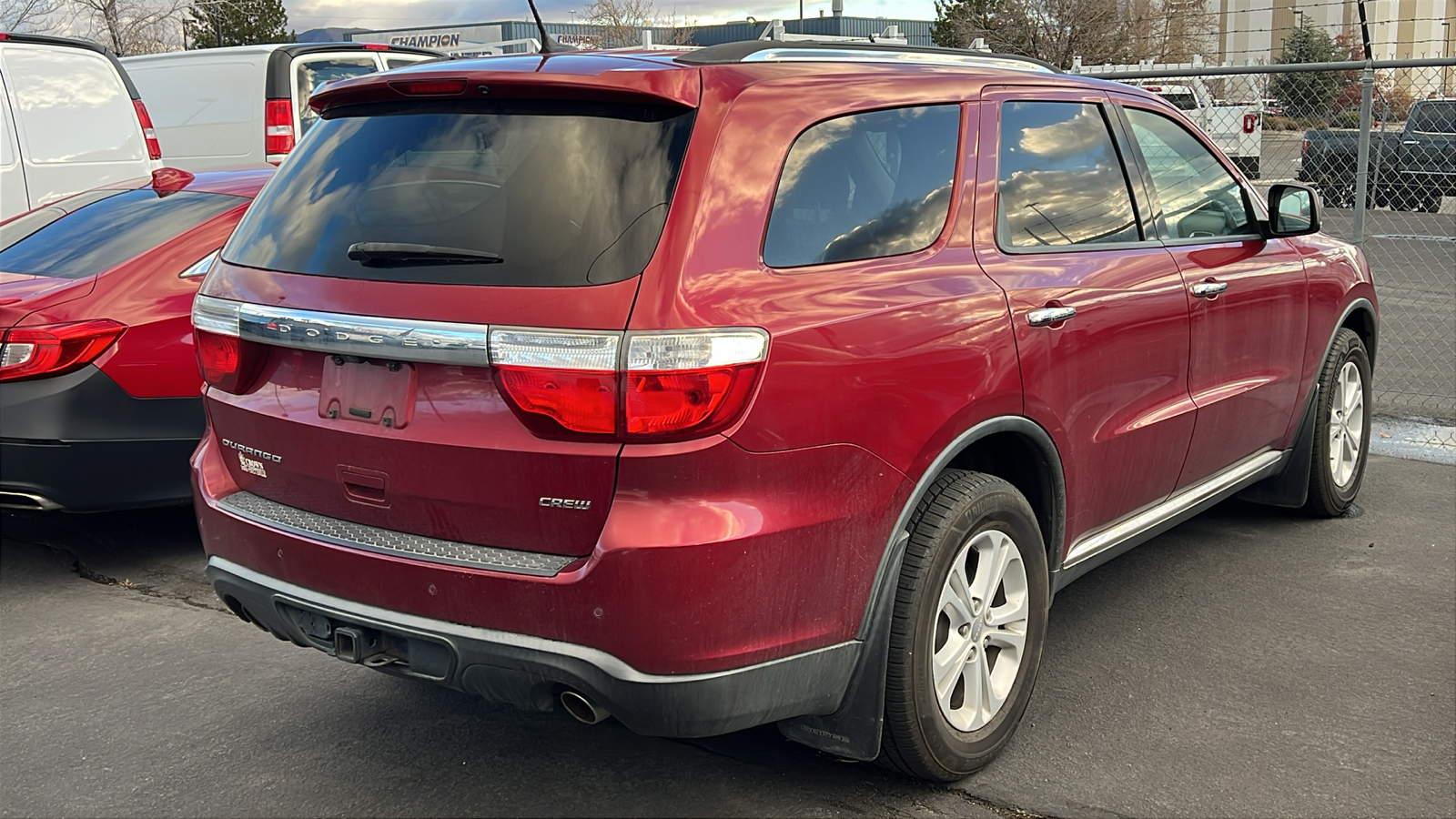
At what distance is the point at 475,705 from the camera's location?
3.88m

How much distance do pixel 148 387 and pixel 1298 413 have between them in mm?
4428

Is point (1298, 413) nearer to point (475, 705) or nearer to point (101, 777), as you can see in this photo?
point (475, 705)

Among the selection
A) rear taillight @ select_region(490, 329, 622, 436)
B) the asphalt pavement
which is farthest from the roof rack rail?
the asphalt pavement

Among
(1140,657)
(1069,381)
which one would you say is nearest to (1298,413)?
(1140,657)

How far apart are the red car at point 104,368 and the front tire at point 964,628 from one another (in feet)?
10.3

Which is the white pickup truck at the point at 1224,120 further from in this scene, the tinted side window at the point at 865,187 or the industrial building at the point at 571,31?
the tinted side window at the point at 865,187

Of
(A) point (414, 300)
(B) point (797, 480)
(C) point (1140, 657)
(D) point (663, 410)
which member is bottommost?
(C) point (1140, 657)

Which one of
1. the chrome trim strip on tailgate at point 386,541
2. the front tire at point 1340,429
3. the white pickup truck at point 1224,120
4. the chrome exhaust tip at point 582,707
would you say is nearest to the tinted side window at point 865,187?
the chrome trim strip on tailgate at point 386,541

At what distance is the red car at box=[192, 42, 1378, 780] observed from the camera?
2670 millimetres

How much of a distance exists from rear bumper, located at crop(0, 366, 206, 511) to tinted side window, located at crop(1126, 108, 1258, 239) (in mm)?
3571

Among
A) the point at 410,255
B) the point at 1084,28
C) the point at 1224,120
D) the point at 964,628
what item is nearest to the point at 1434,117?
the point at 1224,120

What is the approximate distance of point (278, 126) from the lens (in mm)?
10609

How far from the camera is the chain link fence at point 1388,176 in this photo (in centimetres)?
Answer: 786

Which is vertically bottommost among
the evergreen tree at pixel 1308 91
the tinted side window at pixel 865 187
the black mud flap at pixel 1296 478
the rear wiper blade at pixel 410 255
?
the black mud flap at pixel 1296 478
